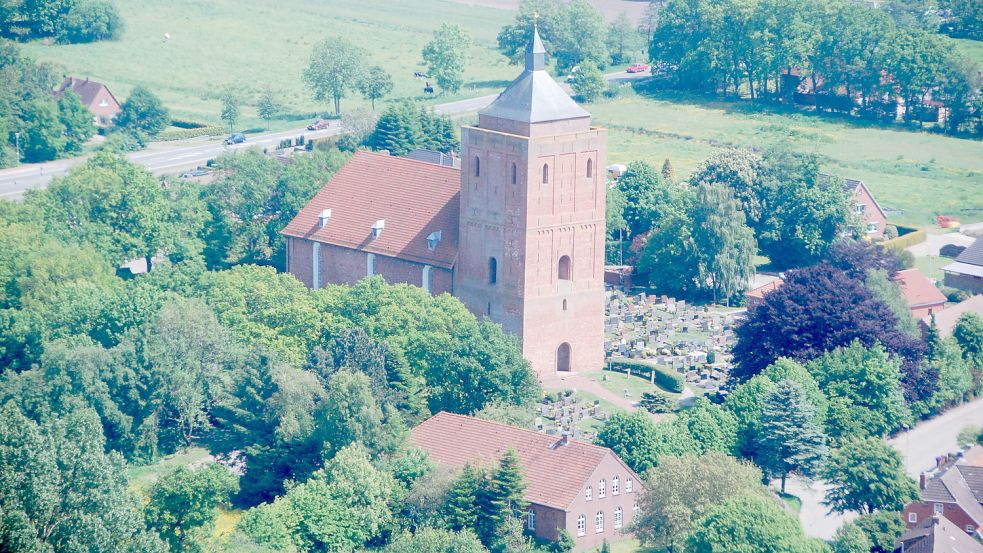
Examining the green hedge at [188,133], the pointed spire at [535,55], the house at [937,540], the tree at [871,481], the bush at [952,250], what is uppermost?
the pointed spire at [535,55]


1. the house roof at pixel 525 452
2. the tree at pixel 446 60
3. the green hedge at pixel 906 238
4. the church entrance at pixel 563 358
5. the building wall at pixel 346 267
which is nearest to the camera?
the house roof at pixel 525 452

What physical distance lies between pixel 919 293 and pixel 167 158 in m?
58.8

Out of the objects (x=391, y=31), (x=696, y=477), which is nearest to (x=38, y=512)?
(x=696, y=477)

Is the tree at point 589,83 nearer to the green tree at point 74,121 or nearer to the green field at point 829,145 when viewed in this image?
the green field at point 829,145

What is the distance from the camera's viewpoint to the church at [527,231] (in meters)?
91.9

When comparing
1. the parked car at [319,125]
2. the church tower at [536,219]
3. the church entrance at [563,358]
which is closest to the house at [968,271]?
the church tower at [536,219]

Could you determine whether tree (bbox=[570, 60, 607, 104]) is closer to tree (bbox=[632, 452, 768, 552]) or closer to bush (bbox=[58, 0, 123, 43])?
bush (bbox=[58, 0, 123, 43])

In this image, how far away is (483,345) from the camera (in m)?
86.4

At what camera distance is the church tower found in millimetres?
91812

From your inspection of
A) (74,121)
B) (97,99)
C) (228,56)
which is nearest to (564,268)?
(74,121)

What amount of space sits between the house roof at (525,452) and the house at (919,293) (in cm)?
3273

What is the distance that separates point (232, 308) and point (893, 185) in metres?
63.2

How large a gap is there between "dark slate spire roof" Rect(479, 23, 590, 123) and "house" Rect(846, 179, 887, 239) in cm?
3546

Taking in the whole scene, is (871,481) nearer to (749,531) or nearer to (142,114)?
(749,531)
